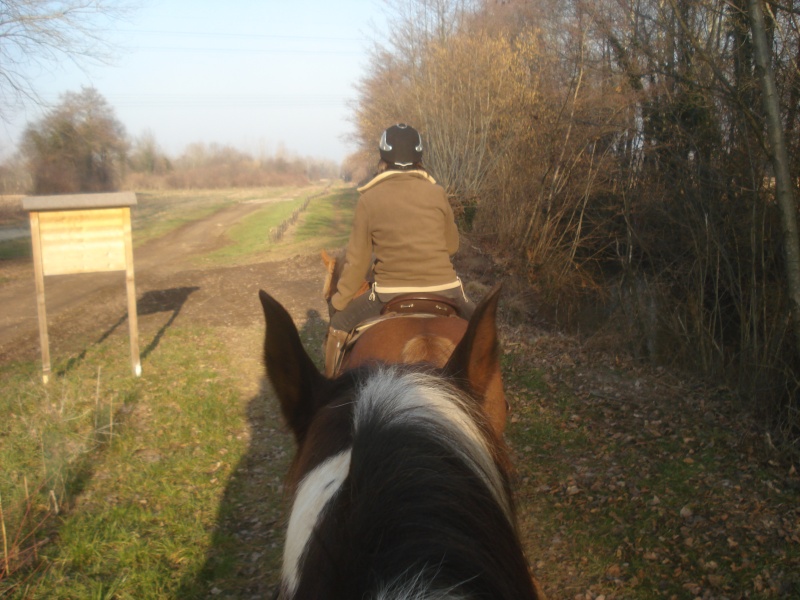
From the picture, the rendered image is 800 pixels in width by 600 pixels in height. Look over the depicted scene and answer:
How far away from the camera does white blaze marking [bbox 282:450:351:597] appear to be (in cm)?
159

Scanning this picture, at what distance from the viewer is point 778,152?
20.6 feet

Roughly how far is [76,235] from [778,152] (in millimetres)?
8016

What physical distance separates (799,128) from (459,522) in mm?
8136

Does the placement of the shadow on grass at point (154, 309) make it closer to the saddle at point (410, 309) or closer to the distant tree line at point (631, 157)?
the saddle at point (410, 309)

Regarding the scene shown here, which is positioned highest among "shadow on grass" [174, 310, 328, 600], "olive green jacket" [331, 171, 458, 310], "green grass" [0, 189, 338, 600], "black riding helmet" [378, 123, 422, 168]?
"black riding helmet" [378, 123, 422, 168]

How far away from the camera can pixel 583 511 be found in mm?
5984

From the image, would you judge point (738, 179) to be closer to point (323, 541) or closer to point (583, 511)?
point (583, 511)

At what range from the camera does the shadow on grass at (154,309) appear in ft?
33.6

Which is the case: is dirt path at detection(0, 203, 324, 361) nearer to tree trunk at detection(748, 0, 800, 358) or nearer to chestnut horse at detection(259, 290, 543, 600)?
tree trunk at detection(748, 0, 800, 358)

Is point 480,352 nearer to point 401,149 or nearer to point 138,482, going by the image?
point 401,149

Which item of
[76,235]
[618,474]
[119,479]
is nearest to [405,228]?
[618,474]

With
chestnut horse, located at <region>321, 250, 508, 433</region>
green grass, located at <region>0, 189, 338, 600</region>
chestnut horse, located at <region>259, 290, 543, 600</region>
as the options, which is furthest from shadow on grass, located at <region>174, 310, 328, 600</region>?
chestnut horse, located at <region>259, 290, 543, 600</region>

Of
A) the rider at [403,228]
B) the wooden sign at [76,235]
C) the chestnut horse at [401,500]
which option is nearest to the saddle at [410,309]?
the rider at [403,228]

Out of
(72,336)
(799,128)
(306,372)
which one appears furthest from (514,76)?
(306,372)
